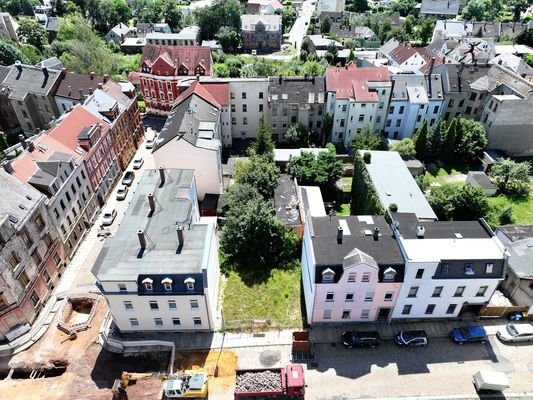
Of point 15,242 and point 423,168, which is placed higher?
point 15,242

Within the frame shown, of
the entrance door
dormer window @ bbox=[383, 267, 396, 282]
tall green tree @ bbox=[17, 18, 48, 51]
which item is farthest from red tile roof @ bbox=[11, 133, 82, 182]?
tall green tree @ bbox=[17, 18, 48, 51]

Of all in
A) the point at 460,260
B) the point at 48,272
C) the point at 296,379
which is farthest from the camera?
the point at 48,272

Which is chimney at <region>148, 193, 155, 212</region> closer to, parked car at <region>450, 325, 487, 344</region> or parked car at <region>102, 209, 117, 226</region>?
parked car at <region>102, 209, 117, 226</region>

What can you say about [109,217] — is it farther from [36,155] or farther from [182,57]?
[182,57]

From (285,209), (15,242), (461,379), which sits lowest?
(461,379)

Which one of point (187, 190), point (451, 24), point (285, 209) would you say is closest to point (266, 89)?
point (285, 209)

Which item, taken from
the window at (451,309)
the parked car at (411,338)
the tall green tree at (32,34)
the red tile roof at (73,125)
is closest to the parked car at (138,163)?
→ the red tile roof at (73,125)

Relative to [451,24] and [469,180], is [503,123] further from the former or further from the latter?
[451,24]

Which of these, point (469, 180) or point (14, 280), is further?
point (469, 180)
